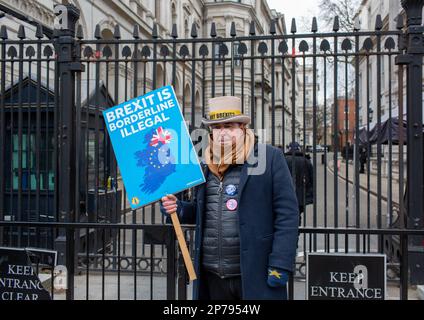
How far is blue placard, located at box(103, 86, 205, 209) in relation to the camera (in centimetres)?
301

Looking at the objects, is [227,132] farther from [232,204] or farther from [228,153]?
[232,204]

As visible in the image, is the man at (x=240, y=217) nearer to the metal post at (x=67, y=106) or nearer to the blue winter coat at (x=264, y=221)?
the blue winter coat at (x=264, y=221)

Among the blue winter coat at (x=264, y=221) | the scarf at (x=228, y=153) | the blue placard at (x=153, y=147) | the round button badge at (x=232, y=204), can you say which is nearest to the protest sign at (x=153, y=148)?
the blue placard at (x=153, y=147)

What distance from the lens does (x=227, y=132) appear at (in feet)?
9.48

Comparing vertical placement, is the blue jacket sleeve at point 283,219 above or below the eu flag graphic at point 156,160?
below

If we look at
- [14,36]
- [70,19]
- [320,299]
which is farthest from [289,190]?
[14,36]

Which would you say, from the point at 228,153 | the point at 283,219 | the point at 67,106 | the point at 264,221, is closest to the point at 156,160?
the point at 228,153

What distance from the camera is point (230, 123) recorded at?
2904mm

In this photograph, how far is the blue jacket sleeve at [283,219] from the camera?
8.89 feet

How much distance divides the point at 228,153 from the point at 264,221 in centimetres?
56

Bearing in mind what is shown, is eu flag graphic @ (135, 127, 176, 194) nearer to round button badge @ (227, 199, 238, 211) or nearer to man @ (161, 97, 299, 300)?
man @ (161, 97, 299, 300)

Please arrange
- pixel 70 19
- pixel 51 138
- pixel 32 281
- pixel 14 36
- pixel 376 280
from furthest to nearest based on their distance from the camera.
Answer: pixel 14 36
pixel 51 138
pixel 70 19
pixel 32 281
pixel 376 280
